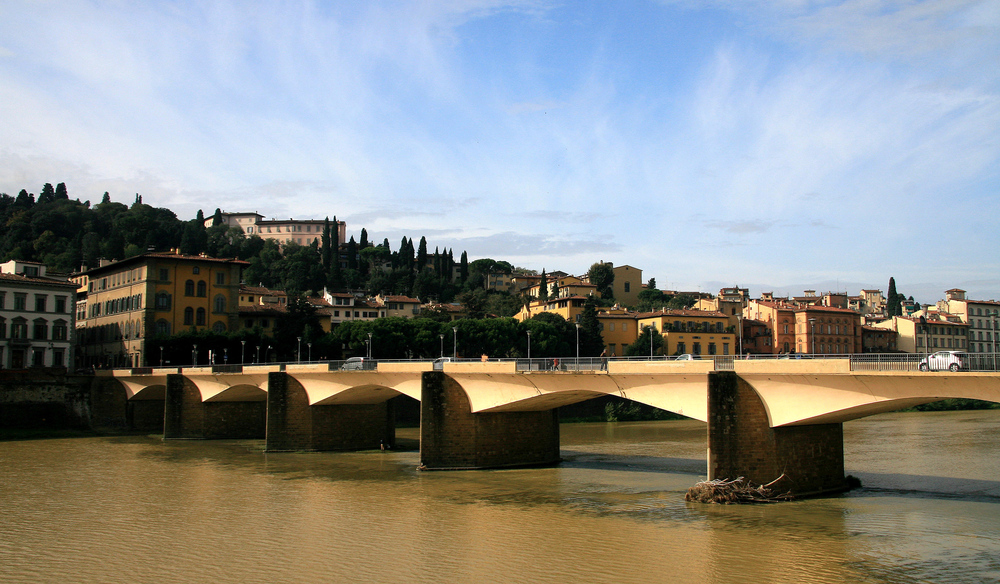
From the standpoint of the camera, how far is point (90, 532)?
72.0 ft

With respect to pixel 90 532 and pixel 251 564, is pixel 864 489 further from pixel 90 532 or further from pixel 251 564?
pixel 90 532

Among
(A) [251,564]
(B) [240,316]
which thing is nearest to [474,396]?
(A) [251,564]

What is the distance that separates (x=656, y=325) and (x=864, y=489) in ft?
187

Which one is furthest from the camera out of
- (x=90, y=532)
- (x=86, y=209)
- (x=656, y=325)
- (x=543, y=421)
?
(x=86, y=209)

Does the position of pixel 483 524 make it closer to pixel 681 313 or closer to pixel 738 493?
pixel 738 493

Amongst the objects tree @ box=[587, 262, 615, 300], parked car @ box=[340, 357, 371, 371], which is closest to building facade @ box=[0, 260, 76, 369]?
parked car @ box=[340, 357, 371, 371]

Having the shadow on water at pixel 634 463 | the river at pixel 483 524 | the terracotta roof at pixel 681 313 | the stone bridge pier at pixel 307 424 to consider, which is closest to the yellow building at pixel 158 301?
the stone bridge pier at pixel 307 424

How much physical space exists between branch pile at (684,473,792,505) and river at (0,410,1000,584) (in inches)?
21.6

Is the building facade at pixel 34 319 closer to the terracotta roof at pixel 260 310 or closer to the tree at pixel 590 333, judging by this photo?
the terracotta roof at pixel 260 310

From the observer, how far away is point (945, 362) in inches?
779

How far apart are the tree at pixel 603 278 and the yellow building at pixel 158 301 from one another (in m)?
57.9

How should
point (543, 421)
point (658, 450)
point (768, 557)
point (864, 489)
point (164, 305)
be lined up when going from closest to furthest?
point (768, 557), point (864, 489), point (543, 421), point (658, 450), point (164, 305)

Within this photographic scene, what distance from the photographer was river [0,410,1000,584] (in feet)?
57.2

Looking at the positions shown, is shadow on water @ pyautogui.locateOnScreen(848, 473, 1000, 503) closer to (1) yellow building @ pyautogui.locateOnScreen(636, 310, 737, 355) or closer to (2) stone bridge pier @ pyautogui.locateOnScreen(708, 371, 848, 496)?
(2) stone bridge pier @ pyautogui.locateOnScreen(708, 371, 848, 496)
